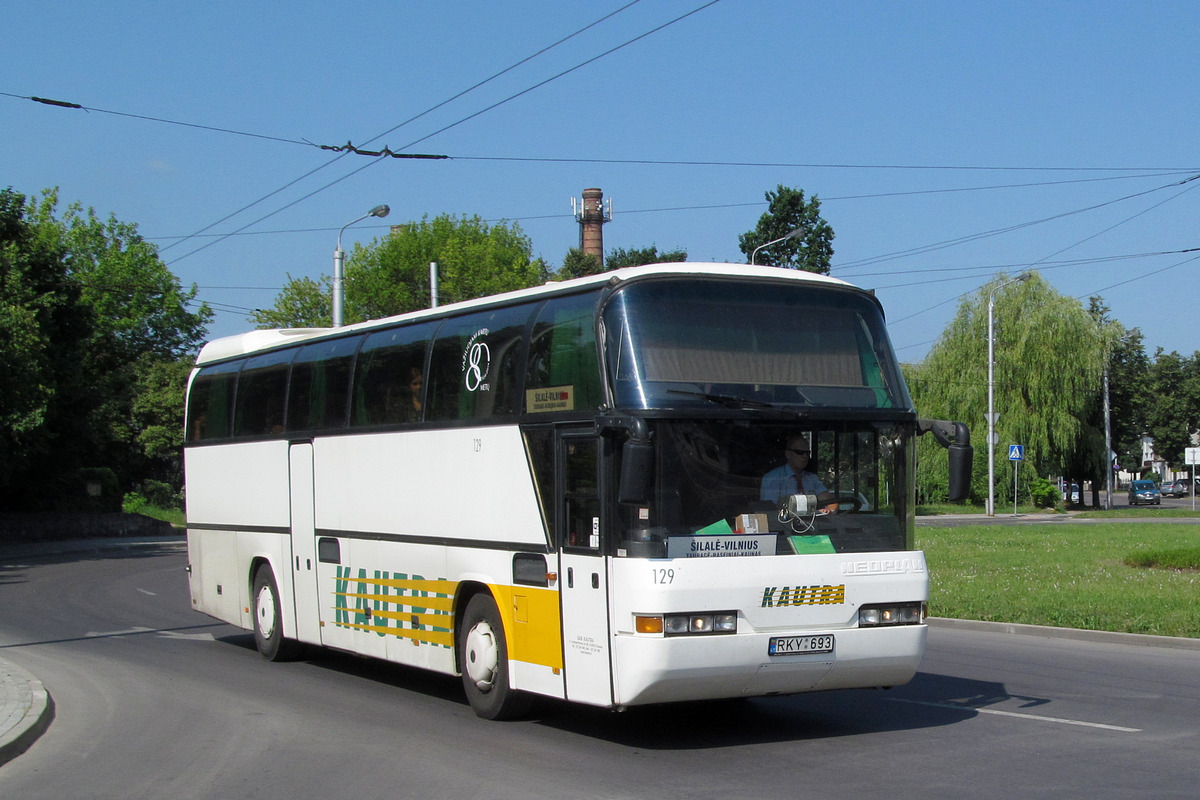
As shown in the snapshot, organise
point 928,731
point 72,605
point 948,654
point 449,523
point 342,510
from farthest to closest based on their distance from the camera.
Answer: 1. point 72,605
2. point 948,654
3. point 342,510
4. point 449,523
5. point 928,731

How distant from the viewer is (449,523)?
10555mm

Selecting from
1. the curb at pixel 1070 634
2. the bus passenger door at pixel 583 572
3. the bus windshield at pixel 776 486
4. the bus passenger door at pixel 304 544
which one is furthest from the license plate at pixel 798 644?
the curb at pixel 1070 634

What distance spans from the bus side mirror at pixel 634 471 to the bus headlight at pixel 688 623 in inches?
32.5

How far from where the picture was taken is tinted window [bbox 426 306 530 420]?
9.92 meters

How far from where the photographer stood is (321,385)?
13.1 metres

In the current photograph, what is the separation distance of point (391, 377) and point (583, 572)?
376cm

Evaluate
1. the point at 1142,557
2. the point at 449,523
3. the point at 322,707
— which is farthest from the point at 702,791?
the point at 1142,557

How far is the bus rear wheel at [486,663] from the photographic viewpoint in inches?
384

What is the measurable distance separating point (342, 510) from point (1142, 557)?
16.9 meters

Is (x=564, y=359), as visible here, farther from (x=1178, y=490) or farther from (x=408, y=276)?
(x=1178, y=490)

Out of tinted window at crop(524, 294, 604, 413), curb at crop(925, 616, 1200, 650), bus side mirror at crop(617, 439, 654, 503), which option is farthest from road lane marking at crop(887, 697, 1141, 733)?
curb at crop(925, 616, 1200, 650)

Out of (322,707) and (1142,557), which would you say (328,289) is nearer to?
(1142,557)

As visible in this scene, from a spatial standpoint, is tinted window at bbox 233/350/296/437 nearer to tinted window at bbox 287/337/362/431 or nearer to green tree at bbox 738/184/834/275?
tinted window at bbox 287/337/362/431

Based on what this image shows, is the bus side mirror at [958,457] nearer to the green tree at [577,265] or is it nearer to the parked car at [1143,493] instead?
the green tree at [577,265]
